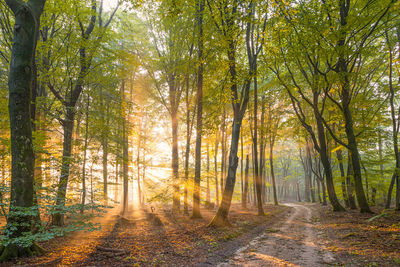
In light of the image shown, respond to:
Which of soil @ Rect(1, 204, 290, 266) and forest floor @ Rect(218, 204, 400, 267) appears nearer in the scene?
forest floor @ Rect(218, 204, 400, 267)

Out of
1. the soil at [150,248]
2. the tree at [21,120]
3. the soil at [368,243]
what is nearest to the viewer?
the soil at [368,243]

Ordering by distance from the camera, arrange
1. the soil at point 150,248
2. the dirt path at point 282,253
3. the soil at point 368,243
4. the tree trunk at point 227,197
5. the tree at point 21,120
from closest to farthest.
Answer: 1. the soil at point 368,243
2. the tree at point 21,120
3. the dirt path at point 282,253
4. the soil at point 150,248
5. the tree trunk at point 227,197

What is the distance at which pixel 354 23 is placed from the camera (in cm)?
982

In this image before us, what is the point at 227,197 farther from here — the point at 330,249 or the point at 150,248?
the point at 330,249

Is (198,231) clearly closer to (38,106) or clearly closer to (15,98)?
(15,98)

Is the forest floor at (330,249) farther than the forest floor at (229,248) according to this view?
No

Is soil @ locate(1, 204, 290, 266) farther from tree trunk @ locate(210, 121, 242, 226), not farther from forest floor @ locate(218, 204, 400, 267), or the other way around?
forest floor @ locate(218, 204, 400, 267)

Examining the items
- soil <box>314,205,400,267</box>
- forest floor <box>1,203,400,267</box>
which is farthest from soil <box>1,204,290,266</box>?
soil <box>314,205,400,267</box>

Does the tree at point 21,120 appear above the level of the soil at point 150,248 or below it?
above

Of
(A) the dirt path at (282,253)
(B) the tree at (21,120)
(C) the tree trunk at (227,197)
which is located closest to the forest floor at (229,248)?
(A) the dirt path at (282,253)

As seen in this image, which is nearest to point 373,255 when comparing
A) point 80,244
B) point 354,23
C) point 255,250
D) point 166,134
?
point 255,250

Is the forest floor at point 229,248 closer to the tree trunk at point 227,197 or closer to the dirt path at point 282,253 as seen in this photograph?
the dirt path at point 282,253

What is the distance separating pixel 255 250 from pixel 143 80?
15382 millimetres

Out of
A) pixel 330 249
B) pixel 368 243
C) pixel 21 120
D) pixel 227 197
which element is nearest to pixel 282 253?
pixel 330 249
